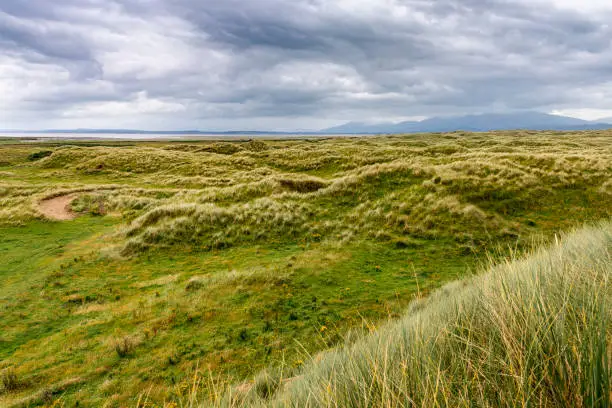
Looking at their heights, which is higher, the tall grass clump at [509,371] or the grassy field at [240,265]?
the tall grass clump at [509,371]

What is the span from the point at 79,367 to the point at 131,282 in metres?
5.19

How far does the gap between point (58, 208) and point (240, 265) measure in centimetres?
1996

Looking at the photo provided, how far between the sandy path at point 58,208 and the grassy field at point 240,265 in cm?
71

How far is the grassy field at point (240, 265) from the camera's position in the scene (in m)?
6.97

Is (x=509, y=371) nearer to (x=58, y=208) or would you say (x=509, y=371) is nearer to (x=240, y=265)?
(x=240, y=265)

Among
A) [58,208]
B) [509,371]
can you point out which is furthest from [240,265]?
[58,208]

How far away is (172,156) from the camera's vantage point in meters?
54.9

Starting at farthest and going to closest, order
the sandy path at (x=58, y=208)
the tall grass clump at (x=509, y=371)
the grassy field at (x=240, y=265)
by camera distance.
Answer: the sandy path at (x=58, y=208), the grassy field at (x=240, y=265), the tall grass clump at (x=509, y=371)

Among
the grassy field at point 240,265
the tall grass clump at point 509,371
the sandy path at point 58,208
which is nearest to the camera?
the tall grass clump at point 509,371

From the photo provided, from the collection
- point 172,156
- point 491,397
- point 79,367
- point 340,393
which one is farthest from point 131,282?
point 172,156

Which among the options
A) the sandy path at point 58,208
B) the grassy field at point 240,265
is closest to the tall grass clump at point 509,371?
the grassy field at point 240,265

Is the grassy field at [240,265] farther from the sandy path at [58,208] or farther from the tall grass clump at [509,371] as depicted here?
the sandy path at [58,208]

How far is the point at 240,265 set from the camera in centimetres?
1268

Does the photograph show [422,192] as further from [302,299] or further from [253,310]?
[253,310]
